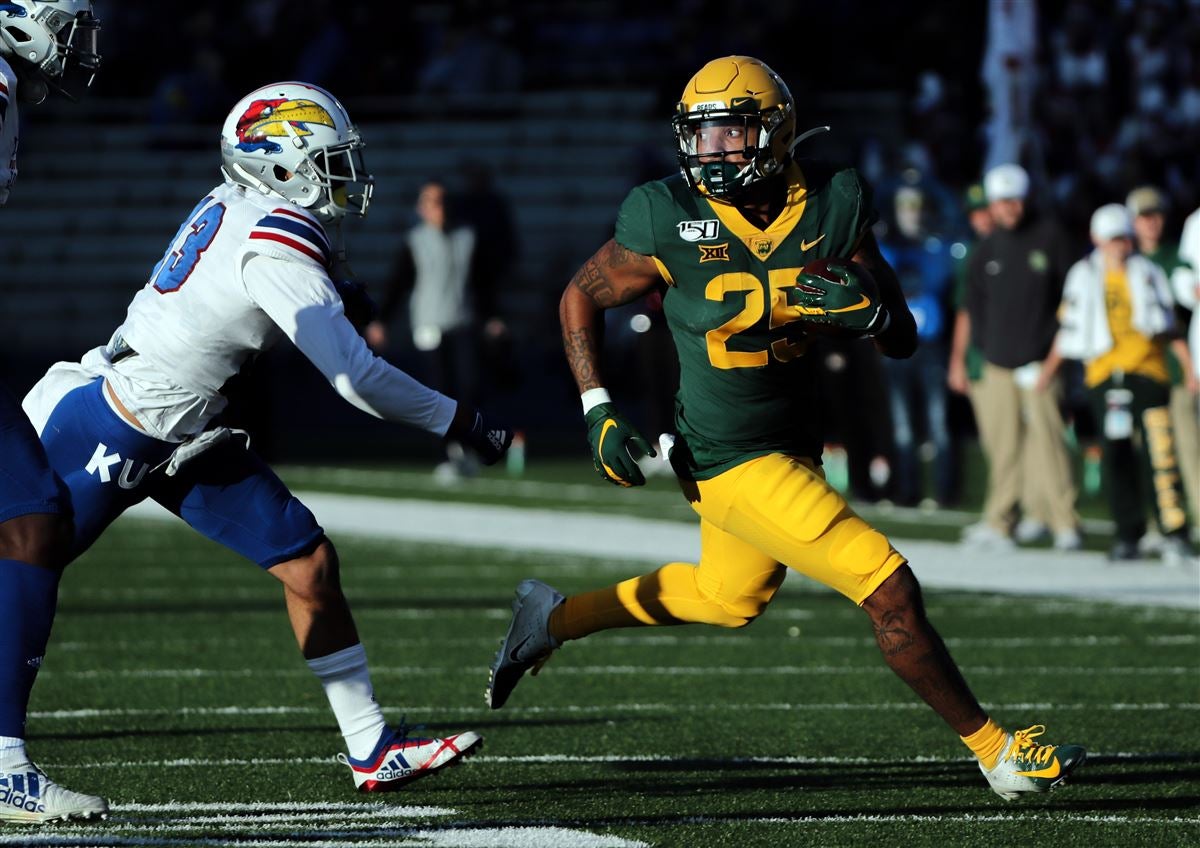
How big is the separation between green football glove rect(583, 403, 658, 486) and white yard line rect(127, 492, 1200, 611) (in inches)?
185

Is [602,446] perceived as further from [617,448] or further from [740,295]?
[740,295]

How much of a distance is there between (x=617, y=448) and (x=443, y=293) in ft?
34.8

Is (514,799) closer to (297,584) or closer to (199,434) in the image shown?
(297,584)

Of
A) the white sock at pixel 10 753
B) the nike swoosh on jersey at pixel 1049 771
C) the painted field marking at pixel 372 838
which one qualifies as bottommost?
the nike swoosh on jersey at pixel 1049 771

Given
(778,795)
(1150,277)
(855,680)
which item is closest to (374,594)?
(855,680)

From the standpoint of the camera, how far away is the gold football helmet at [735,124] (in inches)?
234

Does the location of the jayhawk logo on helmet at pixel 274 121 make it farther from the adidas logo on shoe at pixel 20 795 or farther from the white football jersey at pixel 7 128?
the adidas logo on shoe at pixel 20 795

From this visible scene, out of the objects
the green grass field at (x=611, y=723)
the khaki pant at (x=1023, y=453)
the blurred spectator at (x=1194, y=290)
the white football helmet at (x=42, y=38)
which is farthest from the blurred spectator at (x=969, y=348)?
the white football helmet at (x=42, y=38)

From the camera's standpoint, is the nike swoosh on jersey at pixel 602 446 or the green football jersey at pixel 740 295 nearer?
the nike swoosh on jersey at pixel 602 446

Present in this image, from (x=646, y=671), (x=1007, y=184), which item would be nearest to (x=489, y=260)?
(x=1007, y=184)

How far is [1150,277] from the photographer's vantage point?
37.4 feet

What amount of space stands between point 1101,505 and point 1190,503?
192 centimetres

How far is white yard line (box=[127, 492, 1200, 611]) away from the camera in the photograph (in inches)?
417

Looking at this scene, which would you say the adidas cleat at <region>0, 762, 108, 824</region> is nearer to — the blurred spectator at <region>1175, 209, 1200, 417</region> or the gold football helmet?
the gold football helmet
